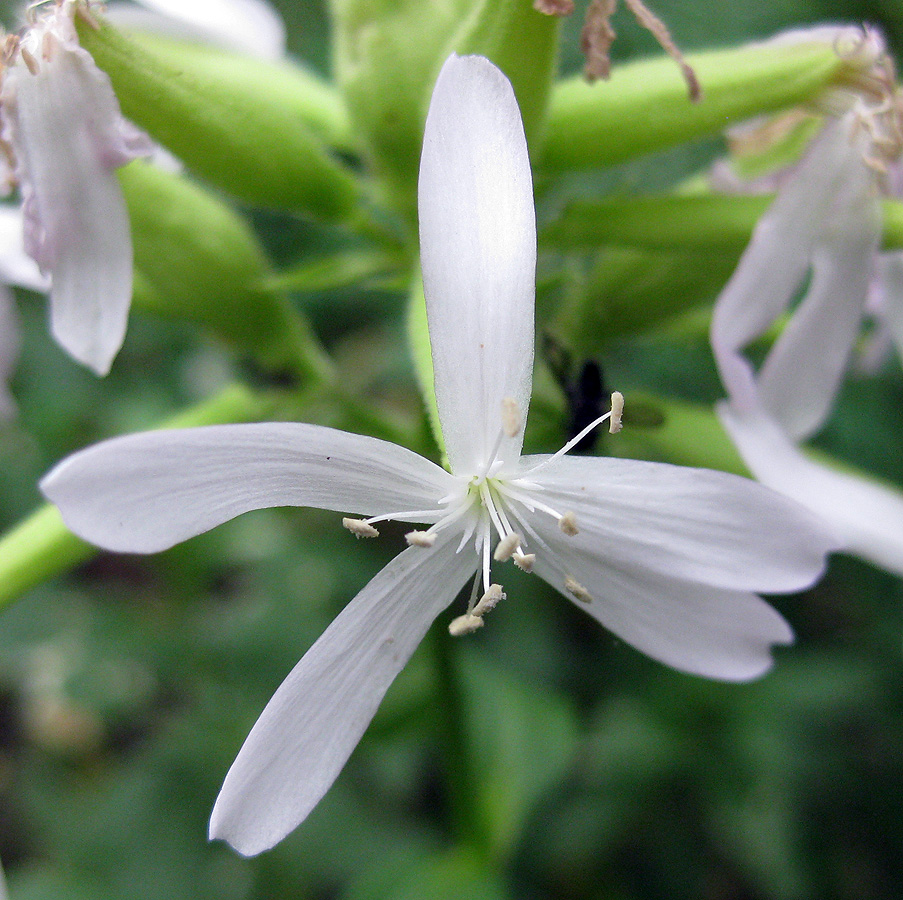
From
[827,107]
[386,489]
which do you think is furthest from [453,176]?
→ [827,107]

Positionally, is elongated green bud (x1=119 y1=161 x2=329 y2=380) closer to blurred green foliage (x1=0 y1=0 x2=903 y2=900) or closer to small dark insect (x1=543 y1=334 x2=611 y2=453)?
blurred green foliage (x1=0 y1=0 x2=903 y2=900)

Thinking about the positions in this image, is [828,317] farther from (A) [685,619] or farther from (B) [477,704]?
(B) [477,704]

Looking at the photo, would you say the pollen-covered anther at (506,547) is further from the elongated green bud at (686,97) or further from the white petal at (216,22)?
the white petal at (216,22)

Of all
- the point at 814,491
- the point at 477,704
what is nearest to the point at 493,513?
the point at 814,491

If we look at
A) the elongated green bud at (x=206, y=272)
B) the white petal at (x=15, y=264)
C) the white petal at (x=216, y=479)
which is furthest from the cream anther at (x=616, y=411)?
the white petal at (x=15, y=264)

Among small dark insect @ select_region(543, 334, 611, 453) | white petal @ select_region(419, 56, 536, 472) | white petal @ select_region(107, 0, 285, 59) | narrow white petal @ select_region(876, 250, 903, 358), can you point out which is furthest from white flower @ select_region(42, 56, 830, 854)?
white petal @ select_region(107, 0, 285, 59)

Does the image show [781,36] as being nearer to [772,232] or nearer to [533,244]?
[772,232]
